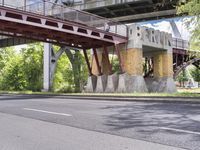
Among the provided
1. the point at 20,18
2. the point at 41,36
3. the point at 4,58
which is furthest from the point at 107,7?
the point at 4,58

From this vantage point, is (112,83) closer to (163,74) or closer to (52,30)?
(52,30)

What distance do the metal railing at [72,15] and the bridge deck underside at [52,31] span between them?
0.84 meters

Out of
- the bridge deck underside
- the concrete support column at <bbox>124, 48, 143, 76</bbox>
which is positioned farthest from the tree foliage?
the concrete support column at <bbox>124, 48, 143, 76</bbox>

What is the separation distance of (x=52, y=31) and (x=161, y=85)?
1546 cm

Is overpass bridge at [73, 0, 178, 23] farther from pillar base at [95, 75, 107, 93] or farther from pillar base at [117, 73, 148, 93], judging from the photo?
pillar base at [117, 73, 148, 93]

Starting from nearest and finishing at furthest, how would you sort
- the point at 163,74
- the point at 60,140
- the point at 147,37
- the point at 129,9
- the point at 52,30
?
1. the point at 60,140
2. the point at 52,30
3. the point at 147,37
4. the point at 163,74
5. the point at 129,9

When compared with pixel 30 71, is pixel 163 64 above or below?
above

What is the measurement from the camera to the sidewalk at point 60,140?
6.22 meters

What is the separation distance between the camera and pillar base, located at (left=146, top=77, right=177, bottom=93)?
38250 mm

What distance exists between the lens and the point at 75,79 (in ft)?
141

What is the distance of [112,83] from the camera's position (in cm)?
3244

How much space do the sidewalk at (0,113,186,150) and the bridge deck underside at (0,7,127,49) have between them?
18.5 meters

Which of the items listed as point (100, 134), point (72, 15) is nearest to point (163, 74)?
point (72, 15)

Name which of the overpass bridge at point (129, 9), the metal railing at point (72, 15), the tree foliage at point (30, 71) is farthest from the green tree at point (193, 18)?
the tree foliage at point (30, 71)
